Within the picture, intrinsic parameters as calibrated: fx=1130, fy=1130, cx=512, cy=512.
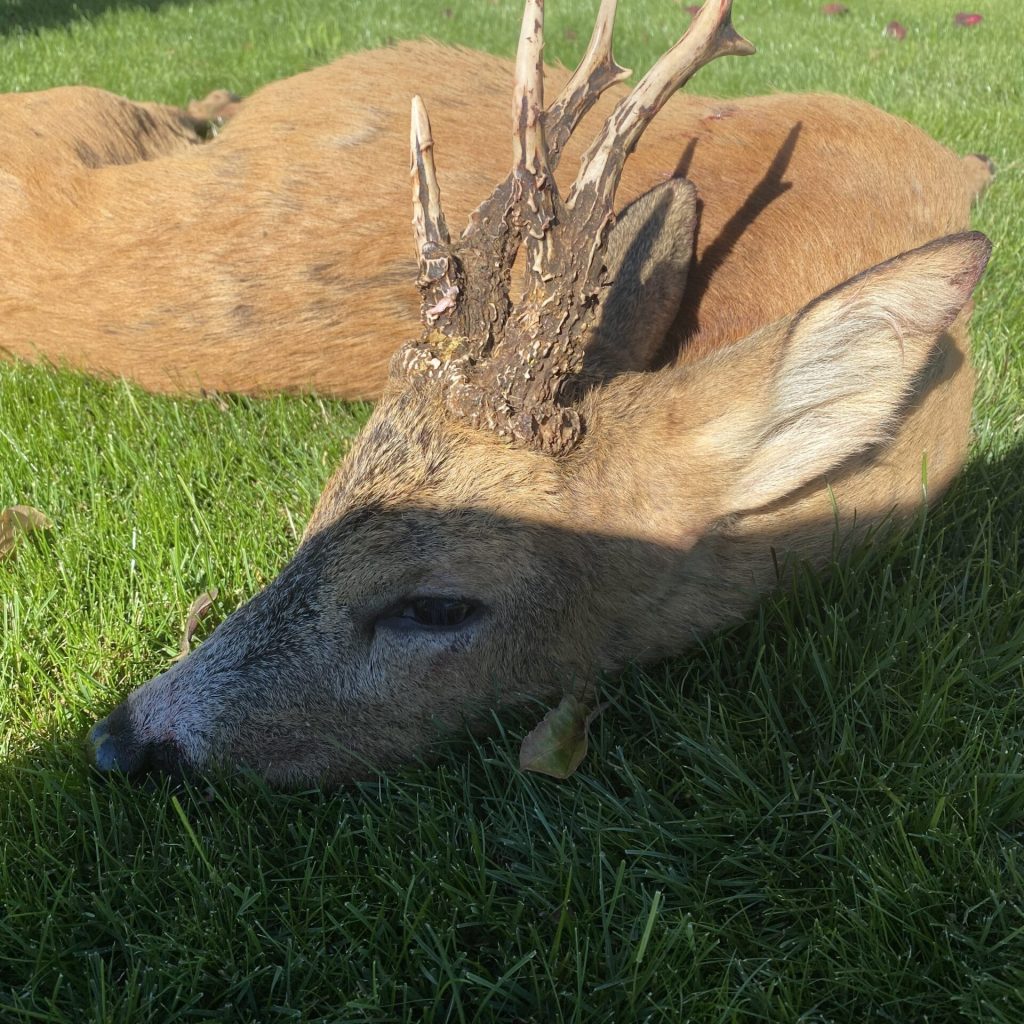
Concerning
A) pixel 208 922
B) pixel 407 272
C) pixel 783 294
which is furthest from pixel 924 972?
pixel 407 272

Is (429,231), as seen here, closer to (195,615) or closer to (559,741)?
(559,741)

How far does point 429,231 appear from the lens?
2.66 metres

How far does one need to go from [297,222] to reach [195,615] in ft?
5.71

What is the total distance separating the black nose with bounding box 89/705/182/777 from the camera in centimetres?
270

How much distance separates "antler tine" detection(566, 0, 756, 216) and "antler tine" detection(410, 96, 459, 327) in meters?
0.31

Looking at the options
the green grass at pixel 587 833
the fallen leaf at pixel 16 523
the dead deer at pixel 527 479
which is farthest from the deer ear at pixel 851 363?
the fallen leaf at pixel 16 523

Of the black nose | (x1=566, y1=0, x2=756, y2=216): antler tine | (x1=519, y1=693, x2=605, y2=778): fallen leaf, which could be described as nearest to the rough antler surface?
(x1=566, y1=0, x2=756, y2=216): antler tine

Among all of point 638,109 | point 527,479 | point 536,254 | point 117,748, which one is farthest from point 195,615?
point 638,109

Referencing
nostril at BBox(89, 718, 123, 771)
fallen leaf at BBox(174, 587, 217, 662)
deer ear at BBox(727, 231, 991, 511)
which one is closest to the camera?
deer ear at BBox(727, 231, 991, 511)

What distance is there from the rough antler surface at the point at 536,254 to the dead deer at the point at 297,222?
1409 millimetres

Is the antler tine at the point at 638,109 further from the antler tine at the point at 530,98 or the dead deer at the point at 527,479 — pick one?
the antler tine at the point at 530,98

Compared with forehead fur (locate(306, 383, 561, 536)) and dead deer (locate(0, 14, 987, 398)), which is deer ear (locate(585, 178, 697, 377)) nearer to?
dead deer (locate(0, 14, 987, 398))

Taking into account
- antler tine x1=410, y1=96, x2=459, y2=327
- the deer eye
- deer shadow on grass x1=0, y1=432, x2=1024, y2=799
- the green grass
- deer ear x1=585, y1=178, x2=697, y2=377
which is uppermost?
antler tine x1=410, y1=96, x2=459, y2=327

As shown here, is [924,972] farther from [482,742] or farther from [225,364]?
[225,364]
